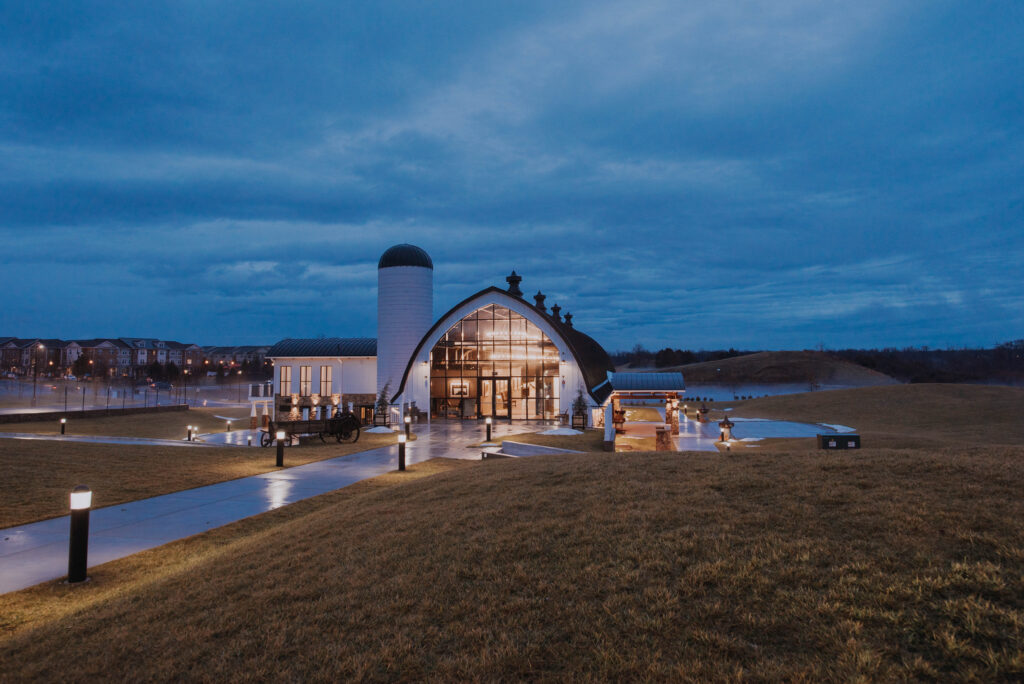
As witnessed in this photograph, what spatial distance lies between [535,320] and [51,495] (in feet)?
72.8

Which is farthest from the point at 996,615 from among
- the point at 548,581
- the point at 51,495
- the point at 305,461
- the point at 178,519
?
the point at 305,461

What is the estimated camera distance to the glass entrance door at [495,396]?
30.9 m

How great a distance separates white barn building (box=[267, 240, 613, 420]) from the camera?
29828 millimetres

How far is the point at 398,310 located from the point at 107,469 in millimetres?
19566

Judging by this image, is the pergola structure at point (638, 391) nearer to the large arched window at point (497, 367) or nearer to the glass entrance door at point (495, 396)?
the large arched window at point (497, 367)

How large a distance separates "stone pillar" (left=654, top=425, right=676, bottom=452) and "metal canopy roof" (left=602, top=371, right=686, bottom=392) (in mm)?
1384

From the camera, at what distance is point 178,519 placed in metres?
9.58

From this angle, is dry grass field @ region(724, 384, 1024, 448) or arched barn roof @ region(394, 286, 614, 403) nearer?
dry grass field @ region(724, 384, 1024, 448)

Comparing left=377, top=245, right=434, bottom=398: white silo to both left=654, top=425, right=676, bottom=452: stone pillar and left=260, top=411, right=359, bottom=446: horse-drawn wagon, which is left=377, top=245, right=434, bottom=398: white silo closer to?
left=260, top=411, right=359, bottom=446: horse-drawn wagon

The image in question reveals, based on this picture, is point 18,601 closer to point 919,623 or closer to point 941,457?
point 919,623

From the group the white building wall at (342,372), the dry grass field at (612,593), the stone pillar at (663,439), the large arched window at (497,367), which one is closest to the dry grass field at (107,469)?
the dry grass field at (612,593)

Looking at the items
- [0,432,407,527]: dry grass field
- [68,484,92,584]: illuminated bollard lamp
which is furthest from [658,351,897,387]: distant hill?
[68,484,92,584]: illuminated bollard lamp

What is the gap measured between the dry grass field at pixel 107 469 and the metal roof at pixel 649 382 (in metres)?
10.0

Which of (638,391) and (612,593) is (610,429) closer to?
(638,391)
